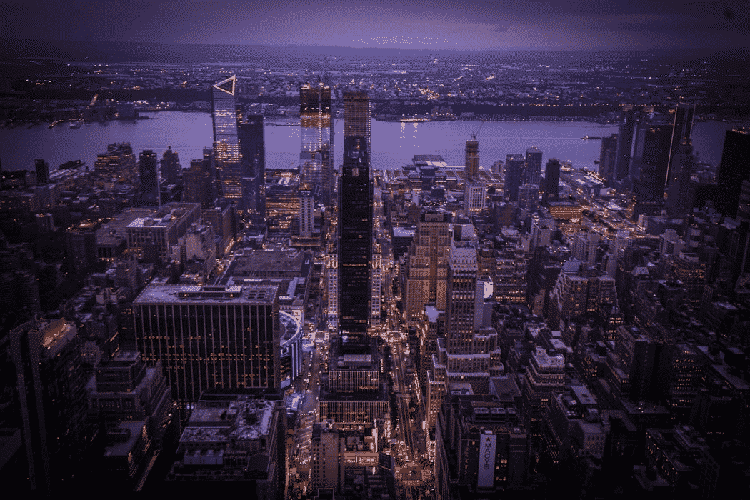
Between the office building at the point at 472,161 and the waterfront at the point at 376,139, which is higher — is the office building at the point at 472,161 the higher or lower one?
the lower one

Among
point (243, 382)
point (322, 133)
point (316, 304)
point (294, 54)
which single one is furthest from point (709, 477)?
point (322, 133)

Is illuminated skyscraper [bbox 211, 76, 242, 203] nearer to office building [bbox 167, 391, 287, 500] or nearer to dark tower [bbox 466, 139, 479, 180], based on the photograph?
dark tower [bbox 466, 139, 479, 180]

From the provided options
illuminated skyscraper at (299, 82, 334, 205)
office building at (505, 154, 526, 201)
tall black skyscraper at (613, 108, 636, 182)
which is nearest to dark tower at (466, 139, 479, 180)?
office building at (505, 154, 526, 201)

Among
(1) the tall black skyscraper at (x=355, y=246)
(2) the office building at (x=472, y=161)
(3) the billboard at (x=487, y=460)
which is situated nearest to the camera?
(3) the billboard at (x=487, y=460)

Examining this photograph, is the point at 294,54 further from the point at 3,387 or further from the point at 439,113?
the point at 3,387

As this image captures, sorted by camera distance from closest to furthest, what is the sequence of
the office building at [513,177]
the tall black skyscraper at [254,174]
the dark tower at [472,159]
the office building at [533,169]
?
1. the dark tower at [472,159]
2. the office building at [533,169]
3. the tall black skyscraper at [254,174]
4. the office building at [513,177]

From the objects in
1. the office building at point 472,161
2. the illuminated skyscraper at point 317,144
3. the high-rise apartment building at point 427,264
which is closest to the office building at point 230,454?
the high-rise apartment building at point 427,264

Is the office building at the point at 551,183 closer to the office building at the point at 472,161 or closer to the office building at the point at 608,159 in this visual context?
the office building at the point at 608,159
